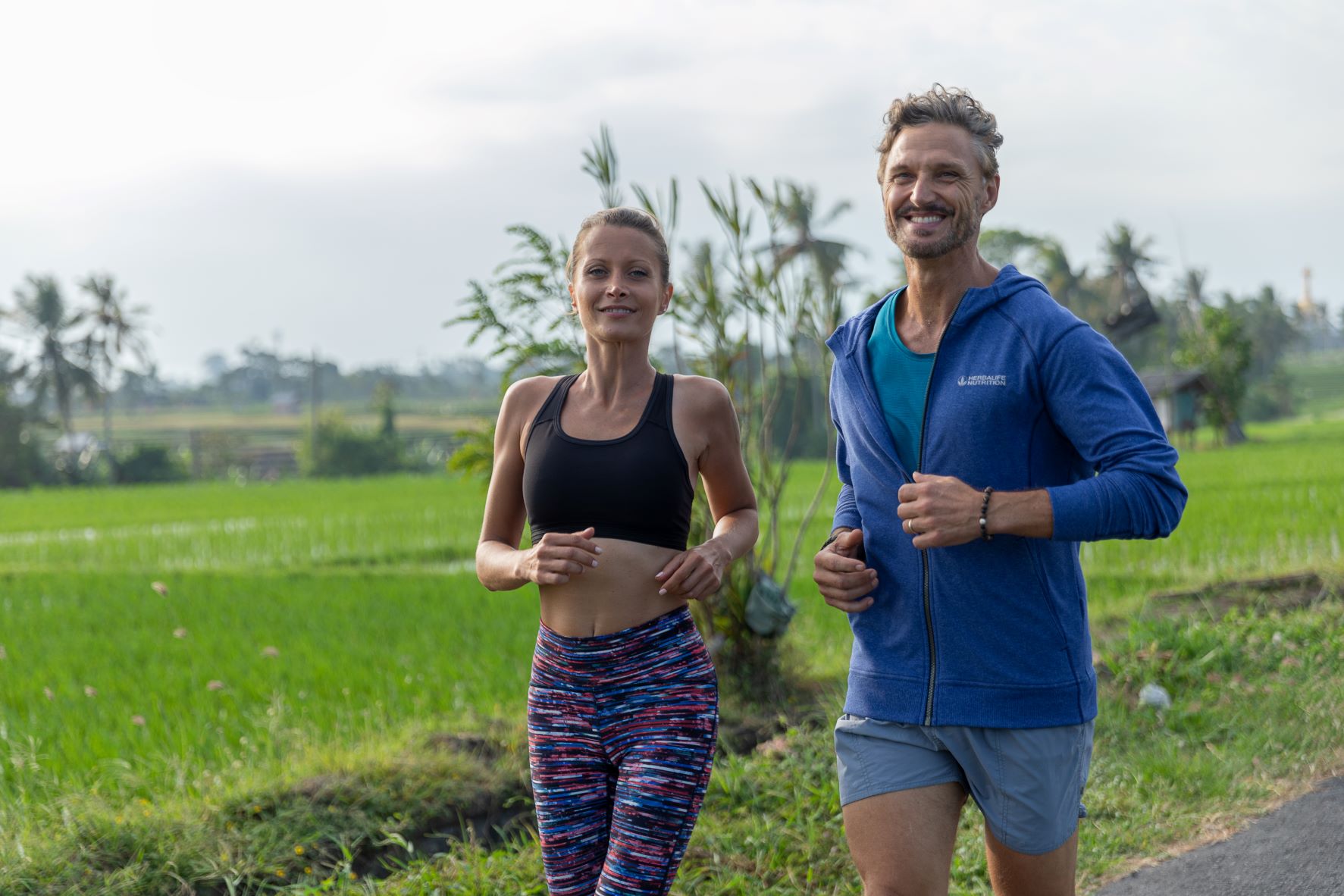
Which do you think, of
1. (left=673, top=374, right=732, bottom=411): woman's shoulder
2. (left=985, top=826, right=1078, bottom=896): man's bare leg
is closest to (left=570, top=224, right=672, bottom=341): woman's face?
(left=673, top=374, right=732, bottom=411): woman's shoulder

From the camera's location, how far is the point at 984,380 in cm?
211

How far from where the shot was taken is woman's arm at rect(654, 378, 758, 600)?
2.38 m

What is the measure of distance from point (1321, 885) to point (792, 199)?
11.1ft

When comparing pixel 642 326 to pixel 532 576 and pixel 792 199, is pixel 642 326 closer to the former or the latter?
pixel 532 576

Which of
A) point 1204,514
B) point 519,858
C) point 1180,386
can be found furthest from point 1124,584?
point 1180,386

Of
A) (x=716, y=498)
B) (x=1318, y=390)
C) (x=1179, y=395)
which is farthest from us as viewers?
(x=1318, y=390)

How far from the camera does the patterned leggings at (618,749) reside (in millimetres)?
2348

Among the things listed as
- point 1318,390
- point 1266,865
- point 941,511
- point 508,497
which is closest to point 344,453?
point 1266,865

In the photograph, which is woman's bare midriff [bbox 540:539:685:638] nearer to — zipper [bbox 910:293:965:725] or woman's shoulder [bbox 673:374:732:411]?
woman's shoulder [bbox 673:374:732:411]

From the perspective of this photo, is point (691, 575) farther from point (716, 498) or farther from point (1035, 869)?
point (1035, 869)

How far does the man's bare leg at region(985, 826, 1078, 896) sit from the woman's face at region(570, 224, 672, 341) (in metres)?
1.18

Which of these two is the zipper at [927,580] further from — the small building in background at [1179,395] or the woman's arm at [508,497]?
Result: the small building in background at [1179,395]

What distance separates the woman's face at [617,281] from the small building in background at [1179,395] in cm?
4092

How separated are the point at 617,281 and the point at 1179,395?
45.1 metres
